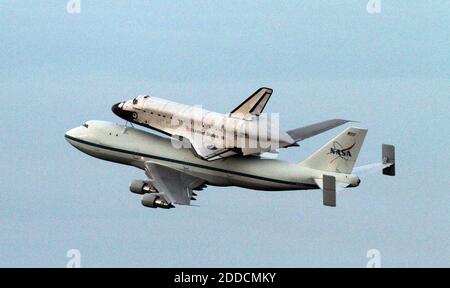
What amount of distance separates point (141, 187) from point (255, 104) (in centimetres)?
1112

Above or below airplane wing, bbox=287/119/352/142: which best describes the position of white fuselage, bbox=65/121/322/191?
below

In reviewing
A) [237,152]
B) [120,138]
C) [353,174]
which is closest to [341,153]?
[353,174]

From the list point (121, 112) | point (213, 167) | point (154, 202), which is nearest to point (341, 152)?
point (213, 167)

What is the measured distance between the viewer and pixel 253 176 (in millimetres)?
96562

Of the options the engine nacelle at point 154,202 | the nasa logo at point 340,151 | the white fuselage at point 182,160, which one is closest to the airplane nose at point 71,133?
the white fuselage at point 182,160

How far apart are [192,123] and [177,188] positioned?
4854 mm

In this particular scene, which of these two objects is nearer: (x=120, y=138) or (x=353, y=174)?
(x=353, y=174)

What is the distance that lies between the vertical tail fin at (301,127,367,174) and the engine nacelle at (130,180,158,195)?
12.5m

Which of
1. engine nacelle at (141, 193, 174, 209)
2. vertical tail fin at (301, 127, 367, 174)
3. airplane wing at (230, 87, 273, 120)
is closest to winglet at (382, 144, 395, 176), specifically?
vertical tail fin at (301, 127, 367, 174)

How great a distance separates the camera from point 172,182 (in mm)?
97750

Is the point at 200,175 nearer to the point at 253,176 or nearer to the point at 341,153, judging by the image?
the point at 253,176

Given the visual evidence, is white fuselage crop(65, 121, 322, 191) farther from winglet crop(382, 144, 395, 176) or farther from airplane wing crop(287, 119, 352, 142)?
winglet crop(382, 144, 395, 176)

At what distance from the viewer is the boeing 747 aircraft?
93.4m

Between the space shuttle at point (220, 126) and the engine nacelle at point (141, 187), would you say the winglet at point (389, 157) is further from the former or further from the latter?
the engine nacelle at point (141, 187)
